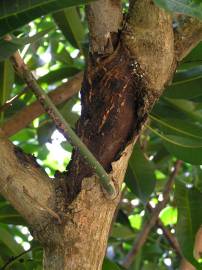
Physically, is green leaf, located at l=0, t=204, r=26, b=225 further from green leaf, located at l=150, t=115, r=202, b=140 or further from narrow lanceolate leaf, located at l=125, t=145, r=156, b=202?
green leaf, located at l=150, t=115, r=202, b=140

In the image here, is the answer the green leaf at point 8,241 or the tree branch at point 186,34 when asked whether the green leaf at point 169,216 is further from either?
the tree branch at point 186,34

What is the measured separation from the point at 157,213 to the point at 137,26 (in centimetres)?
83

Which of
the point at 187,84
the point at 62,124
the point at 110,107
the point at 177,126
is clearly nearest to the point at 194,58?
the point at 187,84

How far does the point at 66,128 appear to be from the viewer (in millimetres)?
775

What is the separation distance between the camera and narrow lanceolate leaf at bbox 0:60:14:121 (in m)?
Answer: 1.29

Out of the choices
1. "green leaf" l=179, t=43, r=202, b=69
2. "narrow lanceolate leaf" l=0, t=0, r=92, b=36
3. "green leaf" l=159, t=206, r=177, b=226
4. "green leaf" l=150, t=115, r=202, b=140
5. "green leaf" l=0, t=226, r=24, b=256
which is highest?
"narrow lanceolate leaf" l=0, t=0, r=92, b=36

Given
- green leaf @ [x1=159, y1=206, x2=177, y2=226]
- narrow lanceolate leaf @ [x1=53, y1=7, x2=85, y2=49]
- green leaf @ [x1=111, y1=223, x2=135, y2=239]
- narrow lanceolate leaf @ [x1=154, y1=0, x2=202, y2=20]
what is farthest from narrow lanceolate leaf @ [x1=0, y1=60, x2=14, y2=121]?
green leaf @ [x1=159, y1=206, x2=177, y2=226]

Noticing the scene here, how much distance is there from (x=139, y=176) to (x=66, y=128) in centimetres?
62

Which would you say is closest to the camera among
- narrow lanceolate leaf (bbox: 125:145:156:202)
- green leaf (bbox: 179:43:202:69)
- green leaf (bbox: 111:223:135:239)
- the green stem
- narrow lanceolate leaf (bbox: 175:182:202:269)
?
the green stem

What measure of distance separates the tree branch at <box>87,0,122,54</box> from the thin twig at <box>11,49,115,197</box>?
4.9 inches

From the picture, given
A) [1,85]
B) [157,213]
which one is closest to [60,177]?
[1,85]

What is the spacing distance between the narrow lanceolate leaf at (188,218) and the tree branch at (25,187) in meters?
0.52

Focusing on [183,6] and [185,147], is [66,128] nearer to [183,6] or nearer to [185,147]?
[183,6]

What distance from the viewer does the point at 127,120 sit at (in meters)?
0.87
